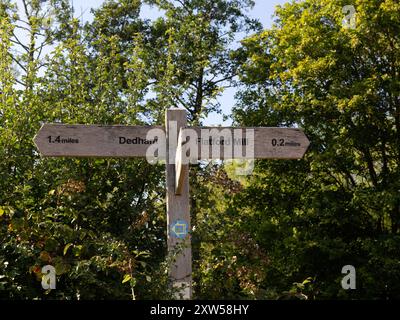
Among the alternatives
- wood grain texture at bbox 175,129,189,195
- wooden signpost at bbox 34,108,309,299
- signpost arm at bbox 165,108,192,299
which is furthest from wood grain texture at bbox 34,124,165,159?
wood grain texture at bbox 175,129,189,195

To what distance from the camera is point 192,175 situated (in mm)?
5086

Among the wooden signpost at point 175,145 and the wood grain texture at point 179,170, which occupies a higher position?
the wooden signpost at point 175,145

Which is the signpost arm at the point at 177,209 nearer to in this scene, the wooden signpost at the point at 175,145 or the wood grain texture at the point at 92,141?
the wooden signpost at the point at 175,145

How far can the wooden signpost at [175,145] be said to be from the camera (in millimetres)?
4195

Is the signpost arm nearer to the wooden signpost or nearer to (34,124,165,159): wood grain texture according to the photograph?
the wooden signpost

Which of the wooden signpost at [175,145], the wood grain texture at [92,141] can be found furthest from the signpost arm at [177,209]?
the wood grain texture at [92,141]

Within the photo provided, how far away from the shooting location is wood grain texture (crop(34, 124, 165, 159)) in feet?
14.5

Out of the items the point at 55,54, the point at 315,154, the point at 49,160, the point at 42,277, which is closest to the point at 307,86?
the point at 315,154

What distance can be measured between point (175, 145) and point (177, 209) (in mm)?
447

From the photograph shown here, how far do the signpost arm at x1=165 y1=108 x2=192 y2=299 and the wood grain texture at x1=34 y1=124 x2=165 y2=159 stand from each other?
110 mm
